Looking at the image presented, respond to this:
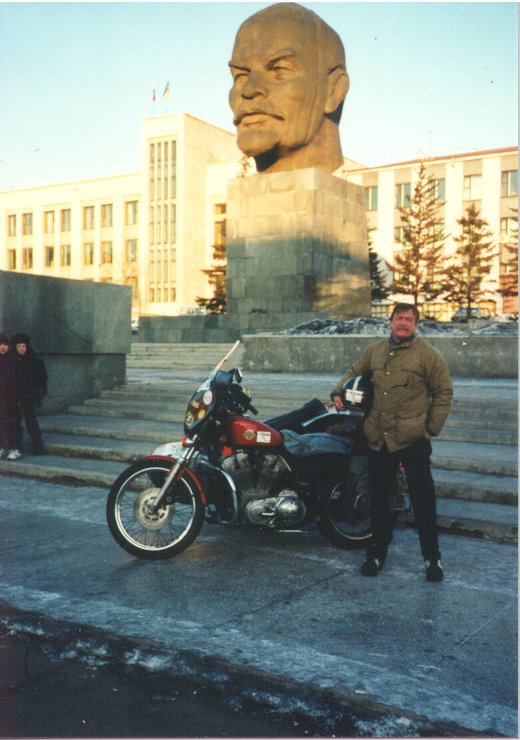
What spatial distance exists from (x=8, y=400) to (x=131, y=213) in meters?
76.5

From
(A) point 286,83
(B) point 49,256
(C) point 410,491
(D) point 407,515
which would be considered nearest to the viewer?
(C) point 410,491

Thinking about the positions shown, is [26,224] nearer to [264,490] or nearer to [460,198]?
[460,198]

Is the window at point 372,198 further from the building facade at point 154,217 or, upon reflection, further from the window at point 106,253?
the window at point 106,253

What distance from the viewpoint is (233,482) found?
5.30 metres

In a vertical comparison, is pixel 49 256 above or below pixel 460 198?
below

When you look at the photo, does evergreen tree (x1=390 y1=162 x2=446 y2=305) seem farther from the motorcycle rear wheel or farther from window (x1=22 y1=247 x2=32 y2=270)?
window (x1=22 y1=247 x2=32 y2=270)

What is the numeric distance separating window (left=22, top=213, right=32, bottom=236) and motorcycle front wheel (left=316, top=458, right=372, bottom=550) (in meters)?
89.5

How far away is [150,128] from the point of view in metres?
79.5

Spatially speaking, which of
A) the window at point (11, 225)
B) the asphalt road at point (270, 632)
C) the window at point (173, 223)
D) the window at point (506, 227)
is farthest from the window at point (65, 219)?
the asphalt road at point (270, 632)

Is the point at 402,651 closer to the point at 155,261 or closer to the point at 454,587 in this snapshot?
the point at 454,587

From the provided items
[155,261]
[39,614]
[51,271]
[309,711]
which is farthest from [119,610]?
[51,271]

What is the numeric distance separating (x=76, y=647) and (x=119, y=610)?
485 mm

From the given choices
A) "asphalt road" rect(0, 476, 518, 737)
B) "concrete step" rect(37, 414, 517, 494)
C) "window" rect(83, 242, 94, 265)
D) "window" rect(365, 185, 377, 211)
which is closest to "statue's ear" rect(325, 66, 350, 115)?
"concrete step" rect(37, 414, 517, 494)

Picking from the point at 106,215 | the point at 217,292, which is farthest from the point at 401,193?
the point at 106,215
